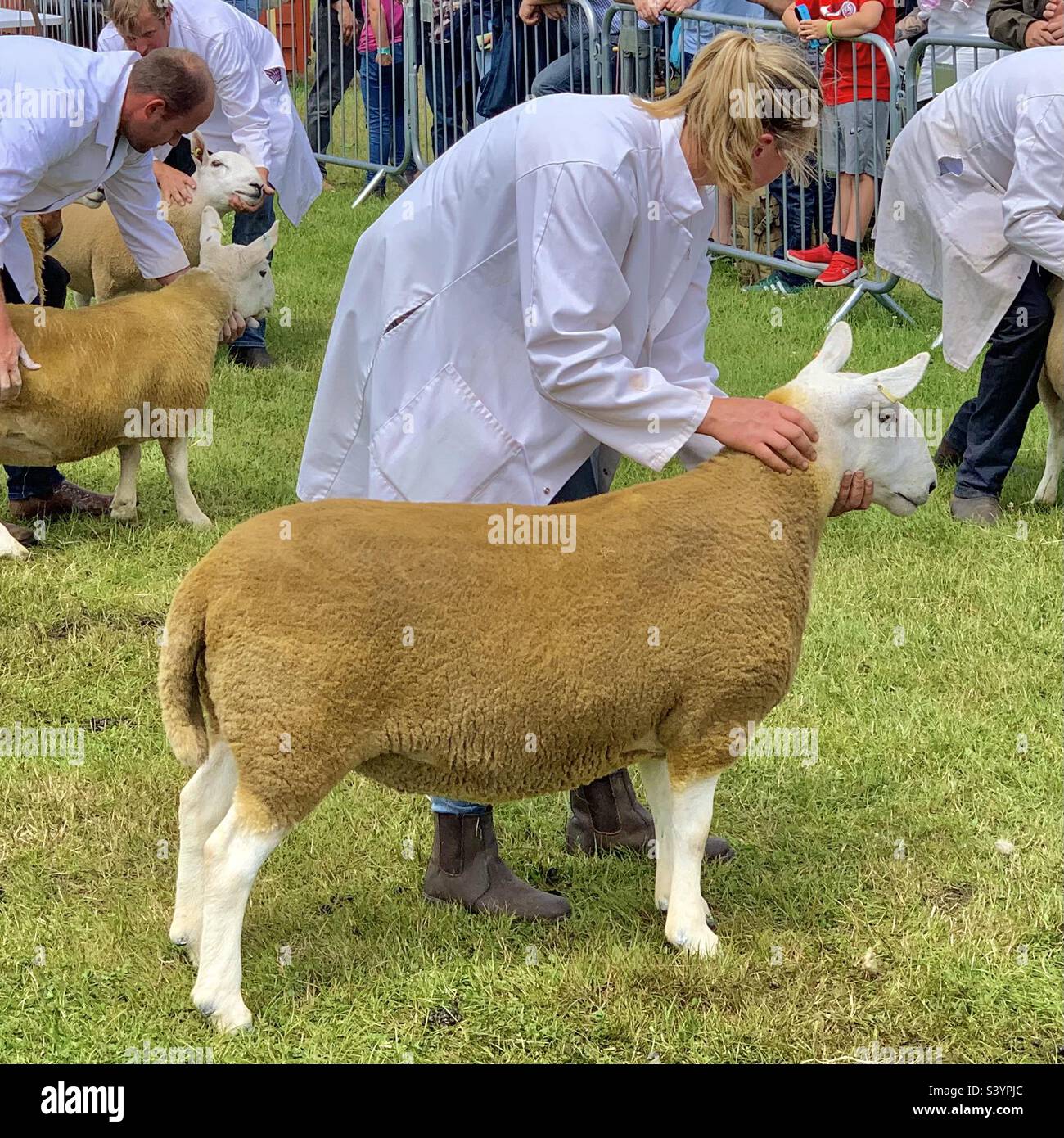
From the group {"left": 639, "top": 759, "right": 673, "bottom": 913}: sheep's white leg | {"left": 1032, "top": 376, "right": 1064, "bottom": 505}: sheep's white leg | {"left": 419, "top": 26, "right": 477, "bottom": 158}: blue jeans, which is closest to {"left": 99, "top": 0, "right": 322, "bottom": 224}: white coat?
{"left": 419, "top": 26, "right": 477, "bottom": 158}: blue jeans

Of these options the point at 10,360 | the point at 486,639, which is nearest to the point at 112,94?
the point at 10,360

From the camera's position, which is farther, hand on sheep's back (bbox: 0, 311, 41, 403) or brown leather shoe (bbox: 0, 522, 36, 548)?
brown leather shoe (bbox: 0, 522, 36, 548)

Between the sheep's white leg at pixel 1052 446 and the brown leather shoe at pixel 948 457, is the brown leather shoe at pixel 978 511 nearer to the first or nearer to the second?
the sheep's white leg at pixel 1052 446

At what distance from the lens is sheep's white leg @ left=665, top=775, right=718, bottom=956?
3.59m

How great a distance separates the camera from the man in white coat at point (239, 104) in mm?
7977

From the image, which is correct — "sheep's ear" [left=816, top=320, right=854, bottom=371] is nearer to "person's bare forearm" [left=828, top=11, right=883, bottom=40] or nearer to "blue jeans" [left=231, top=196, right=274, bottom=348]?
"blue jeans" [left=231, top=196, right=274, bottom=348]

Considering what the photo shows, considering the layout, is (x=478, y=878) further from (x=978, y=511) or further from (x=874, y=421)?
(x=978, y=511)

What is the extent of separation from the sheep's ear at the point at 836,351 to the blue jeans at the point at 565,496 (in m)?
0.65

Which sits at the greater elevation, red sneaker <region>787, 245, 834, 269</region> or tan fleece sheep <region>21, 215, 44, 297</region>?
tan fleece sheep <region>21, 215, 44, 297</region>

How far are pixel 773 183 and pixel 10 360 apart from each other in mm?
6239

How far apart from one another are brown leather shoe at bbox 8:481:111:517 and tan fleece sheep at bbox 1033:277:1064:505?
4120 millimetres

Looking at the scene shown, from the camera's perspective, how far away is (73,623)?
567 cm
